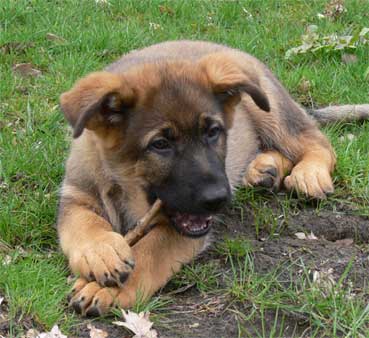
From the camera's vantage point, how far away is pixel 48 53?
6.56 m

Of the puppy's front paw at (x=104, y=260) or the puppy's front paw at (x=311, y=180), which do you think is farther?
the puppy's front paw at (x=311, y=180)

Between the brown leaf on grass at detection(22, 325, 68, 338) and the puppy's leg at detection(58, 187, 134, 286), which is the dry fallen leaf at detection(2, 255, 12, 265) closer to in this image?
the puppy's leg at detection(58, 187, 134, 286)

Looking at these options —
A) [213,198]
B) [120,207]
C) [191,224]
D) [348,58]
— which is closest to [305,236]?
[191,224]

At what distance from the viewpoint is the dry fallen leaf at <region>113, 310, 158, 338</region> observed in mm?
3320

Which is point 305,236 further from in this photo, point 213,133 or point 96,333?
point 96,333

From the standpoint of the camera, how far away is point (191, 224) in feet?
12.9

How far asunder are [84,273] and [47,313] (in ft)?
1.02

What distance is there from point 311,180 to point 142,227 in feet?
3.88

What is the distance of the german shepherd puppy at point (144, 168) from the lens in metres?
3.63

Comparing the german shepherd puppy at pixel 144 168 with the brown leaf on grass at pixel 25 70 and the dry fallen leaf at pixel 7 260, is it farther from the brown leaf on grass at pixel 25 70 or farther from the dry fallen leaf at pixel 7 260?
the brown leaf on grass at pixel 25 70

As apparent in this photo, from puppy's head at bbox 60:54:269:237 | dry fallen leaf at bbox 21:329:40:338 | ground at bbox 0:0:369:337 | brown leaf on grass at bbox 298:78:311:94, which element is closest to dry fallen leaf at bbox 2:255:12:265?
ground at bbox 0:0:369:337

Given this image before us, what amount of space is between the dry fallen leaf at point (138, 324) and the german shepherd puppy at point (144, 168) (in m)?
0.12

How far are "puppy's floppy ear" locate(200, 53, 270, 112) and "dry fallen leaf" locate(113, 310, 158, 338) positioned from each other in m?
1.27

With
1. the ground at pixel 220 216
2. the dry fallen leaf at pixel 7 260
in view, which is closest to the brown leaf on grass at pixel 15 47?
the ground at pixel 220 216
